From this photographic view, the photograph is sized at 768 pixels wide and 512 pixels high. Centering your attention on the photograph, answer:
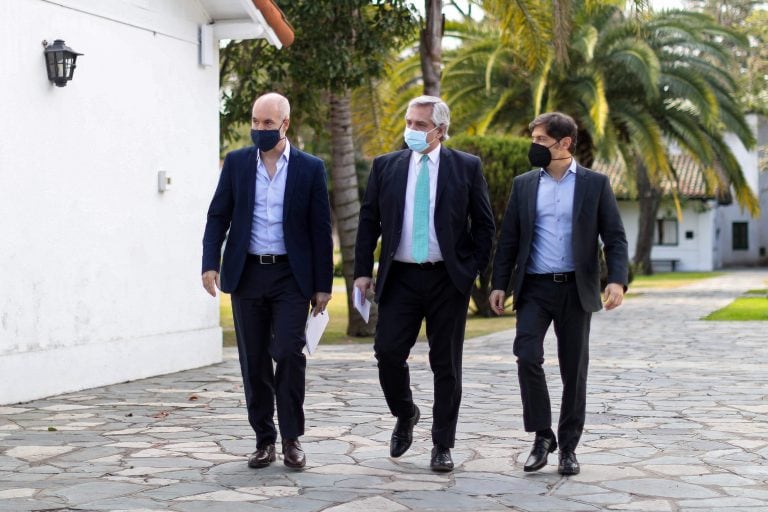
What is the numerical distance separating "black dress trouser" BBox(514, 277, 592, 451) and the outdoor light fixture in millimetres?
4960

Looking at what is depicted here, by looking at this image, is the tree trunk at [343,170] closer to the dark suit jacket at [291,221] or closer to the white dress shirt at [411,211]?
the dark suit jacket at [291,221]

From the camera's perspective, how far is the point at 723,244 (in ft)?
197

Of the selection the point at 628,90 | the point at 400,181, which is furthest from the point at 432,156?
the point at 628,90

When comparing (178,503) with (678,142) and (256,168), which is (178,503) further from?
(678,142)

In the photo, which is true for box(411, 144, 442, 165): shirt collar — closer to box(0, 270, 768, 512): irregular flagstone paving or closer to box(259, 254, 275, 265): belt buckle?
box(259, 254, 275, 265): belt buckle

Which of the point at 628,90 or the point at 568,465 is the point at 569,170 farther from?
the point at 628,90

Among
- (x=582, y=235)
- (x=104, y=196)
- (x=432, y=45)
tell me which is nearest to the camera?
(x=582, y=235)

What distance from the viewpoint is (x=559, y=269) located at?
6625 millimetres

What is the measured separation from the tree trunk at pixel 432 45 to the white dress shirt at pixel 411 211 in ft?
34.5

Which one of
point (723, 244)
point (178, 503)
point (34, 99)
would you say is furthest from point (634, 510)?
point (723, 244)

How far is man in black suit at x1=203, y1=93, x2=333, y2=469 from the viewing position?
6738 millimetres

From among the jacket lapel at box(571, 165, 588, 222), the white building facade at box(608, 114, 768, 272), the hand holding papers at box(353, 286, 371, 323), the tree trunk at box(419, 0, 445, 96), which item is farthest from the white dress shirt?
the white building facade at box(608, 114, 768, 272)

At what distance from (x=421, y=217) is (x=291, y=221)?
27.5 inches

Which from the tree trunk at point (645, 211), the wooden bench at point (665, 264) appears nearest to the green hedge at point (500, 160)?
the tree trunk at point (645, 211)
